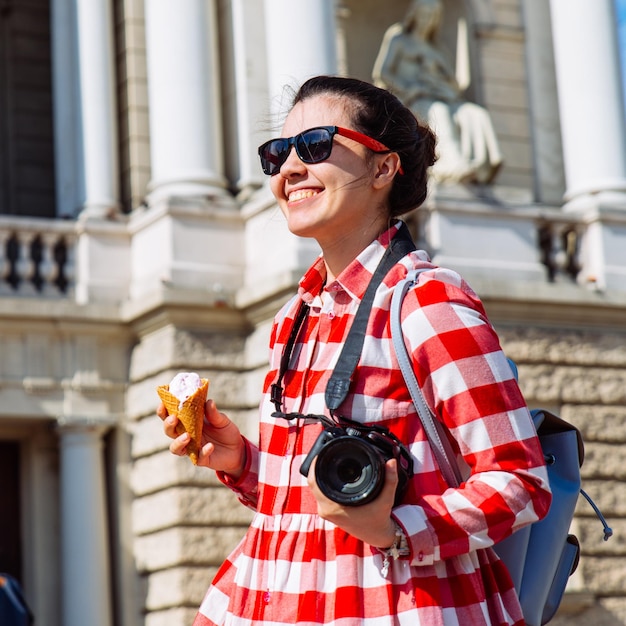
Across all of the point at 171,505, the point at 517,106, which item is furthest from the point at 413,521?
the point at 517,106

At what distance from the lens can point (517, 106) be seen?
44.4 ft

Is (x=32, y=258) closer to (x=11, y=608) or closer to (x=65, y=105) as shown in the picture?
(x=65, y=105)

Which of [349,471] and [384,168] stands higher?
[384,168]

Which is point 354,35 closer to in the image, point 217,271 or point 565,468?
point 217,271

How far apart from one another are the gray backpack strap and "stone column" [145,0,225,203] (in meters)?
9.34

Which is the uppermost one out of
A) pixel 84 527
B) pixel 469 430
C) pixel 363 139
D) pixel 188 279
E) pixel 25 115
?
pixel 25 115

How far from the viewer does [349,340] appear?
2.84 m

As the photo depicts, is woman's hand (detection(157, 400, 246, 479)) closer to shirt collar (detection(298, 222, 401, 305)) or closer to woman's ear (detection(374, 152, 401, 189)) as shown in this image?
shirt collar (detection(298, 222, 401, 305))

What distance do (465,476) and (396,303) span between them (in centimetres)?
35

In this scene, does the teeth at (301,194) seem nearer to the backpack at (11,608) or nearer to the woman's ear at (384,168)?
the woman's ear at (384,168)

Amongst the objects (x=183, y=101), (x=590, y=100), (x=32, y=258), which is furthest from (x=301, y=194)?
(x=590, y=100)

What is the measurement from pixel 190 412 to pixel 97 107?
10.1 metres

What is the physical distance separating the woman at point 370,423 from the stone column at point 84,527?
29.0 ft

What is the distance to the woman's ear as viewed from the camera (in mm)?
3055
